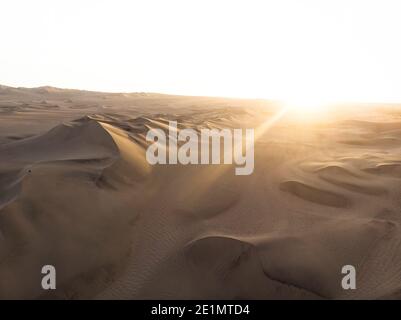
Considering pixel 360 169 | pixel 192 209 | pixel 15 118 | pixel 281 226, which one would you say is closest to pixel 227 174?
pixel 192 209

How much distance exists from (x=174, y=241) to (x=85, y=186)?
1.50m

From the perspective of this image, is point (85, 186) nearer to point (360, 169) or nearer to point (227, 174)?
point (227, 174)

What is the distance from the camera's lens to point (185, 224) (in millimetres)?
4754

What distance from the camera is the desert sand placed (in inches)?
143

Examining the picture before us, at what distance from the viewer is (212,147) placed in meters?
7.78

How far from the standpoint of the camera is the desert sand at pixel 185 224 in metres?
3.64

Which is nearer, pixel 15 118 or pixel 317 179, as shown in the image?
pixel 317 179

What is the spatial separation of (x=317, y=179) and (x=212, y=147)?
2567 mm

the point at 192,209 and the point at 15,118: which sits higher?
the point at 15,118

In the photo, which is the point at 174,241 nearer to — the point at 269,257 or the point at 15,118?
the point at 269,257

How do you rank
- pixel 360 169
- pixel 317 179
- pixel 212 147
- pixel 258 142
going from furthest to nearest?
pixel 258 142
pixel 212 147
pixel 360 169
pixel 317 179
